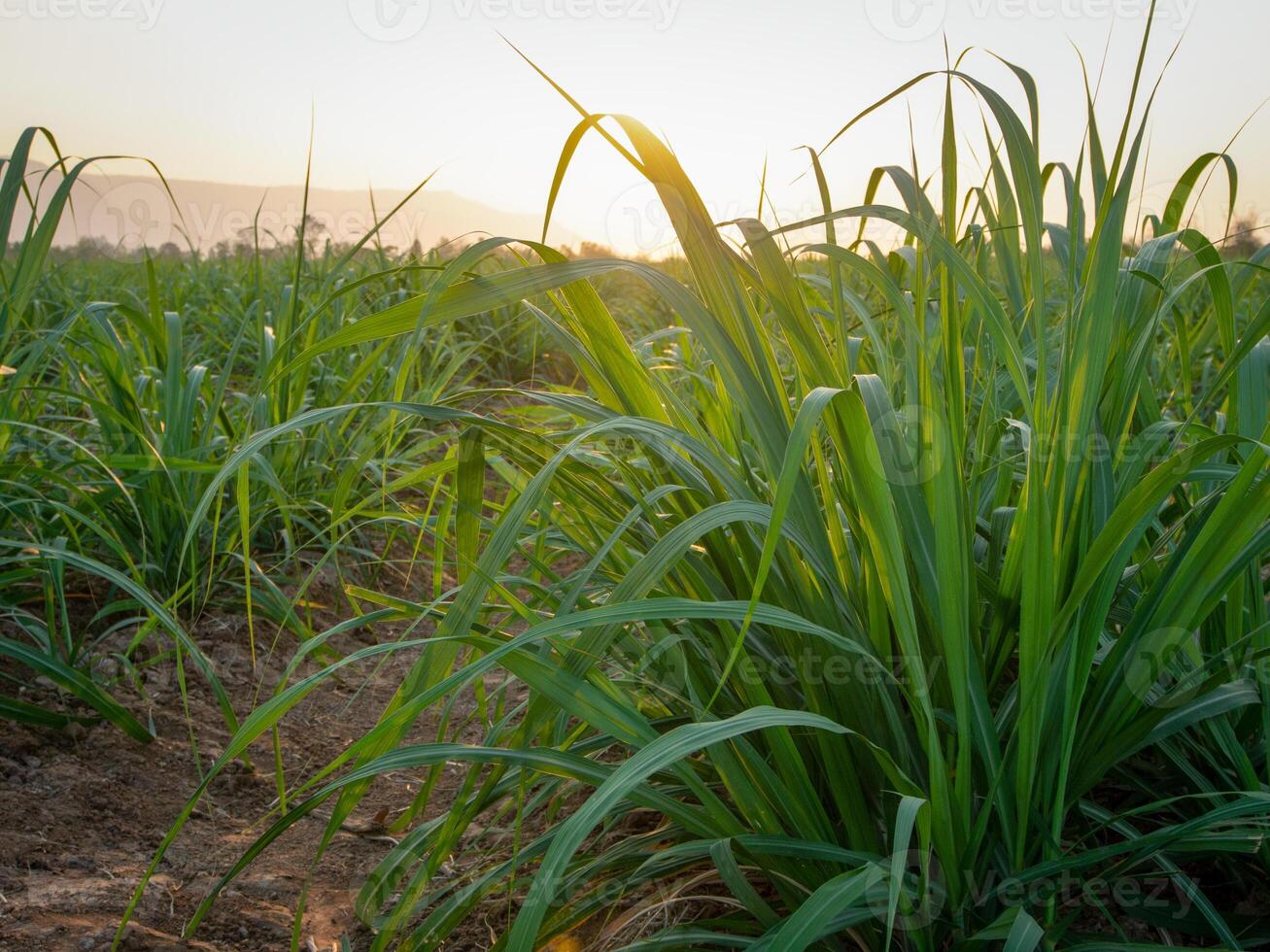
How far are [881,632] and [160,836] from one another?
1.01m

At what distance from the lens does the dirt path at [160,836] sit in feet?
3.54

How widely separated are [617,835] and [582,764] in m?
0.42

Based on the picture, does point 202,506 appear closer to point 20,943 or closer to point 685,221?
point 685,221

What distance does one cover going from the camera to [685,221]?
2.73 feet

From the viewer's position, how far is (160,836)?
4.27 ft

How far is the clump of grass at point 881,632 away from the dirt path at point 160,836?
19 cm

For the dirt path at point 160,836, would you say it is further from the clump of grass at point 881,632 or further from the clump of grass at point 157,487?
the clump of grass at point 881,632

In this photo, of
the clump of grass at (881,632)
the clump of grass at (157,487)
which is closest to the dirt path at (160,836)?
the clump of grass at (157,487)

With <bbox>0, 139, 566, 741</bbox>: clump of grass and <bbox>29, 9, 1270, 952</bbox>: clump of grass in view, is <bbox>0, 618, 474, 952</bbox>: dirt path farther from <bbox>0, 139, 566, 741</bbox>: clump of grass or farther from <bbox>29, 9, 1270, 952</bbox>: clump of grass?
<bbox>29, 9, 1270, 952</bbox>: clump of grass

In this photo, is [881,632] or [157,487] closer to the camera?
[881,632]

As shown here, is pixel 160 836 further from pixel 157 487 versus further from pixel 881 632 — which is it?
pixel 881 632

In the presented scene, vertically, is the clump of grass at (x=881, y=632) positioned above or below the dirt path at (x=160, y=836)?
above

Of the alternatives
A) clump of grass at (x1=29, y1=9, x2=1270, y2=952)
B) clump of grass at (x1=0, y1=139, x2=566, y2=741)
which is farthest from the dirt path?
clump of grass at (x1=29, y1=9, x2=1270, y2=952)

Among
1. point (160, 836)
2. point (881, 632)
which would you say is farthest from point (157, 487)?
point (881, 632)
